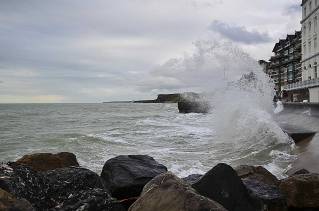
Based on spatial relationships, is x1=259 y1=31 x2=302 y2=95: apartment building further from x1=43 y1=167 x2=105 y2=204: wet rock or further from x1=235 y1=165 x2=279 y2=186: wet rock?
x1=43 y1=167 x2=105 y2=204: wet rock

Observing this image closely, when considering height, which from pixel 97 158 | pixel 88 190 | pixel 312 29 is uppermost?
pixel 312 29

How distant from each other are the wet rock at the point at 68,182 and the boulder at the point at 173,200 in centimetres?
99

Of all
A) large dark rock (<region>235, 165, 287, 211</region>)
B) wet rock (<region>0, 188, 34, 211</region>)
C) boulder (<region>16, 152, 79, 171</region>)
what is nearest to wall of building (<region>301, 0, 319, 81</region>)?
boulder (<region>16, 152, 79, 171</region>)

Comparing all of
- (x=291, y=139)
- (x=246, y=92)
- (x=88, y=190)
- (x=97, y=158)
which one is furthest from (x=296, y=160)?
(x=246, y=92)

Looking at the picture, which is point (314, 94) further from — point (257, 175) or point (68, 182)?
point (68, 182)

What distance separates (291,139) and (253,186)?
978cm

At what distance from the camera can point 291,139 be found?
1503 centimetres

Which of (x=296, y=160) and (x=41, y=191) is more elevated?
(x=41, y=191)

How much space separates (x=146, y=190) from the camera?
4.50m

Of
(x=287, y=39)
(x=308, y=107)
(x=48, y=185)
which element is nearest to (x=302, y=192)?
(x=48, y=185)

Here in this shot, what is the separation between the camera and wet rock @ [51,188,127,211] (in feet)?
14.0

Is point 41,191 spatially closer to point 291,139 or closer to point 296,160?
point 296,160

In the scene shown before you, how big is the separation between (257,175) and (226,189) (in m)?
2.23

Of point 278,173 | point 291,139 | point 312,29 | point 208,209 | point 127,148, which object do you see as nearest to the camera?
point 208,209
